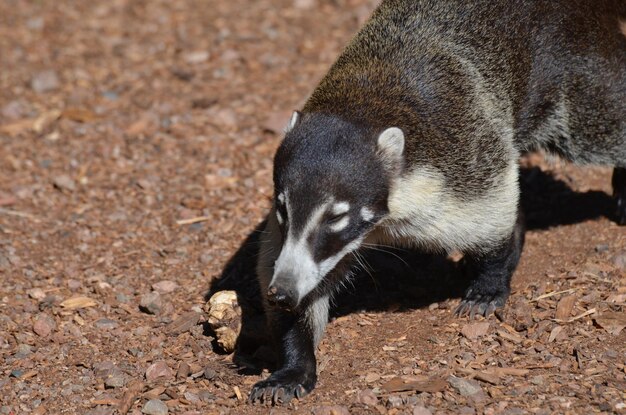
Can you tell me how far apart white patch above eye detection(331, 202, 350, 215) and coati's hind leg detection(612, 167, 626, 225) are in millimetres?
3766

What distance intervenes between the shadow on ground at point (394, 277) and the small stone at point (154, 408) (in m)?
0.93

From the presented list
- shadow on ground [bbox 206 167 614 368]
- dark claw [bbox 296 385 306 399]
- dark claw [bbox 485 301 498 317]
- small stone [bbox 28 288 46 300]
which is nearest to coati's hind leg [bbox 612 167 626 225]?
shadow on ground [bbox 206 167 614 368]

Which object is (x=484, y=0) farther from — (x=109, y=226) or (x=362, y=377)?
(x=109, y=226)

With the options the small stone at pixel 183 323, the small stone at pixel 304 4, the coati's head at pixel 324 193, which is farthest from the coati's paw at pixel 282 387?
the small stone at pixel 304 4

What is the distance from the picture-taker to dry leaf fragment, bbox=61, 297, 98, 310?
28.0ft


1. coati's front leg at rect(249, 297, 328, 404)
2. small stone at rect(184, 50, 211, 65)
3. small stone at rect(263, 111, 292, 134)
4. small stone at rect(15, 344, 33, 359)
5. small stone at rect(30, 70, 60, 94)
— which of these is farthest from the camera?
small stone at rect(184, 50, 211, 65)

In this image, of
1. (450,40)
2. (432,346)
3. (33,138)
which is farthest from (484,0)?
(33,138)

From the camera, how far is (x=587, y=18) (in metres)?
8.70

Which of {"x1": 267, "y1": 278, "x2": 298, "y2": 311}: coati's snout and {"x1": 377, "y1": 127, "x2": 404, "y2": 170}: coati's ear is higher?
{"x1": 377, "y1": 127, "x2": 404, "y2": 170}: coati's ear

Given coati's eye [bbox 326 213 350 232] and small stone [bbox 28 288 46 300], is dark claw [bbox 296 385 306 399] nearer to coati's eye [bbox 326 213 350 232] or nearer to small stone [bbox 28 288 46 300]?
coati's eye [bbox 326 213 350 232]

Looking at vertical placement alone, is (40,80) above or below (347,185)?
below

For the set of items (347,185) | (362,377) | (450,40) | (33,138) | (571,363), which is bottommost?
(33,138)

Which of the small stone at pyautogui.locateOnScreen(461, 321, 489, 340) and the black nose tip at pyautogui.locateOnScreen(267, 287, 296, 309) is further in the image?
the small stone at pyautogui.locateOnScreen(461, 321, 489, 340)

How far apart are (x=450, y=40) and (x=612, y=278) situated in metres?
2.57
